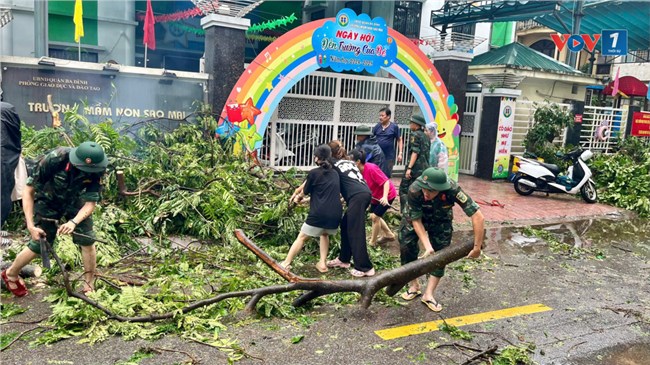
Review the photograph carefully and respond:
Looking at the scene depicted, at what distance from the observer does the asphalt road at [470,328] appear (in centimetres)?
385

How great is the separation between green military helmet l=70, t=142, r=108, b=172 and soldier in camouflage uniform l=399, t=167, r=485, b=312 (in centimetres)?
278

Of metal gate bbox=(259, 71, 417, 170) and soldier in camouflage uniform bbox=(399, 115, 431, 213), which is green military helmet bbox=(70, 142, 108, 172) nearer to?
soldier in camouflage uniform bbox=(399, 115, 431, 213)

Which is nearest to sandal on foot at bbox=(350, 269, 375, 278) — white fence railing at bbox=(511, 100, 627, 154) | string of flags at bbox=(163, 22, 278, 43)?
white fence railing at bbox=(511, 100, 627, 154)

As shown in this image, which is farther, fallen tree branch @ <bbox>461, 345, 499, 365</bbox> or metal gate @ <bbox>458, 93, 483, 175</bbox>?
metal gate @ <bbox>458, 93, 483, 175</bbox>

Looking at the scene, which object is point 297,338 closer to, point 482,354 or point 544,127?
point 482,354

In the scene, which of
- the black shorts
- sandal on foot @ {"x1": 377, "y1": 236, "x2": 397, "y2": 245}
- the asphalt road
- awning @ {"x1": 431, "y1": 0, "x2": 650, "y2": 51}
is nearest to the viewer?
the asphalt road

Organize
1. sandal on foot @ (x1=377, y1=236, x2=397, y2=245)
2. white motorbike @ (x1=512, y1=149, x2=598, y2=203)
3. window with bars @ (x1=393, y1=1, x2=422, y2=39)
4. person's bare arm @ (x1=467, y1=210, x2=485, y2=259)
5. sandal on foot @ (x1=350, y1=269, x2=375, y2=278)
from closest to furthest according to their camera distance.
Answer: person's bare arm @ (x1=467, y1=210, x2=485, y2=259) < sandal on foot @ (x1=350, y1=269, x2=375, y2=278) < sandal on foot @ (x1=377, y1=236, x2=397, y2=245) < white motorbike @ (x1=512, y1=149, x2=598, y2=203) < window with bars @ (x1=393, y1=1, x2=422, y2=39)

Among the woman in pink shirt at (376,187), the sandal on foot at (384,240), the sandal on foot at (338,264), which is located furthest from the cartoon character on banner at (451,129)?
the sandal on foot at (338,264)

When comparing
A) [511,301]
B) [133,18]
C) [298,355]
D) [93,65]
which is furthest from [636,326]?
[133,18]

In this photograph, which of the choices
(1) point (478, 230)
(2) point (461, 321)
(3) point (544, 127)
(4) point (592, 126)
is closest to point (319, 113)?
(3) point (544, 127)

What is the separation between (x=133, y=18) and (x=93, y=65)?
7726 mm

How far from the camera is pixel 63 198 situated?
4672mm

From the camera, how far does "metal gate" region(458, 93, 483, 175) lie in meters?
13.6

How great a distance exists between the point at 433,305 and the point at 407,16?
13589mm
